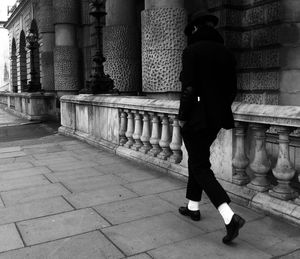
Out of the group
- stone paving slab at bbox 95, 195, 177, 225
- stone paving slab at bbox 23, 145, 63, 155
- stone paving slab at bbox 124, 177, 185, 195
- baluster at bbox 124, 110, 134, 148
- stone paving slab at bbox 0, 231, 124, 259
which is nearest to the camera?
stone paving slab at bbox 0, 231, 124, 259

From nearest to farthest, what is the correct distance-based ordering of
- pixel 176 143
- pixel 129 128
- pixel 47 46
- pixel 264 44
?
pixel 176 143 < pixel 129 128 < pixel 264 44 < pixel 47 46

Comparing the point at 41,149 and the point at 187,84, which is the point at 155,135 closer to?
the point at 187,84

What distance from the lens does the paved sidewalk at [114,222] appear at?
10.6ft

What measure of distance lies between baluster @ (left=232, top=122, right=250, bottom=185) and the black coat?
2.95 feet

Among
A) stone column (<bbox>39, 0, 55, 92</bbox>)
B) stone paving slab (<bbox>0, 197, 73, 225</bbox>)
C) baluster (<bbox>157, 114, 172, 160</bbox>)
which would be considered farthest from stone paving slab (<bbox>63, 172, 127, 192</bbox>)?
stone column (<bbox>39, 0, 55, 92</bbox>)

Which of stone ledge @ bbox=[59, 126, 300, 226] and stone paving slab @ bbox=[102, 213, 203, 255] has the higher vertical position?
stone ledge @ bbox=[59, 126, 300, 226]

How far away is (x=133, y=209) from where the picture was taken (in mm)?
4238

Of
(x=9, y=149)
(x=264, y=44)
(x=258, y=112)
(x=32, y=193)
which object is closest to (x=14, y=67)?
(x=9, y=149)

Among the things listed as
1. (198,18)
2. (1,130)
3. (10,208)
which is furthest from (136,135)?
(1,130)

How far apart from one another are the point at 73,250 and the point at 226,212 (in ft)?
4.20

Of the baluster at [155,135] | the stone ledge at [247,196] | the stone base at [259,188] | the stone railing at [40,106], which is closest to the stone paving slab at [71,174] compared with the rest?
the stone ledge at [247,196]

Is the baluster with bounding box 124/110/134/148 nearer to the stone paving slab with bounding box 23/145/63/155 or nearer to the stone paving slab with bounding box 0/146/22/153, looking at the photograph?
the stone paving slab with bounding box 23/145/63/155

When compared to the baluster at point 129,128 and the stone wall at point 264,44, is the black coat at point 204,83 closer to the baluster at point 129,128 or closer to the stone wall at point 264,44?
the baluster at point 129,128

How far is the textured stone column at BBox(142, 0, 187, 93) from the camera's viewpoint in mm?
8195
